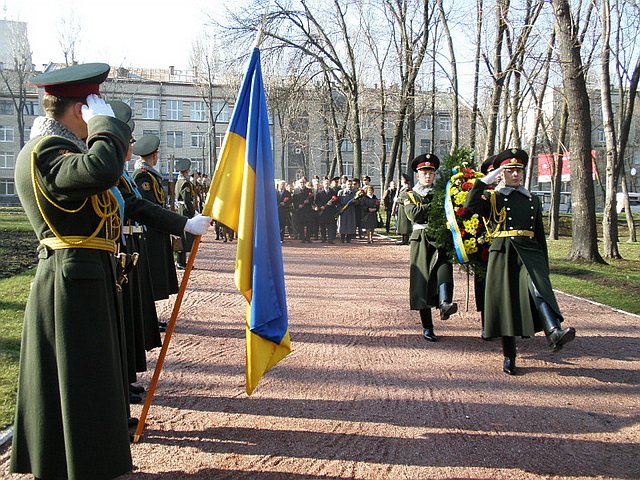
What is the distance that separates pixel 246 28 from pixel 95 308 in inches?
978

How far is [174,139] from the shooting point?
66125 mm

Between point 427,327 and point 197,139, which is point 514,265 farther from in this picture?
point 197,139

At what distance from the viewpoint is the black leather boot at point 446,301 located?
7059 mm

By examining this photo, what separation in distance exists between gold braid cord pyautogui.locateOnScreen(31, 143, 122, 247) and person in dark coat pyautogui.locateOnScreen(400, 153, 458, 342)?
4402 millimetres

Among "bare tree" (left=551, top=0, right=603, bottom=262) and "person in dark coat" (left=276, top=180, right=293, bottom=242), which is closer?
"bare tree" (left=551, top=0, right=603, bottom=262)

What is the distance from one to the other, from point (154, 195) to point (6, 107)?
214 feet

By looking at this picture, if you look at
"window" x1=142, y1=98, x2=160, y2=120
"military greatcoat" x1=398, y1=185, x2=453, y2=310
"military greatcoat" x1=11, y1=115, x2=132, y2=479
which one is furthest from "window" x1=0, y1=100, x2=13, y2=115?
"military greatcoat" x1=11, y1=115, x2=132, y2=479

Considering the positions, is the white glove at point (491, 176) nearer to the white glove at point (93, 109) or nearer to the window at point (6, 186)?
the white glove at point (93, 109)

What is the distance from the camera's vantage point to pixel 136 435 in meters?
4.25

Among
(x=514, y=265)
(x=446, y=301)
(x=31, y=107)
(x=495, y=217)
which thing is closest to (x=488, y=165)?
(x=495, y=217)

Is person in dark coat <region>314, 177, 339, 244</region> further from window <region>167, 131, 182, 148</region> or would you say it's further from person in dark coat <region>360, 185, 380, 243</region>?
window <region>167, 131, 182, 148</region>

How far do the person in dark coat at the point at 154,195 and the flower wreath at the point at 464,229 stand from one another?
127 inches

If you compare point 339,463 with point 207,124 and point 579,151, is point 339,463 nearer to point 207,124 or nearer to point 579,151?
point 579,151

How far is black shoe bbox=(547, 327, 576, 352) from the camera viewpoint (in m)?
5.75
